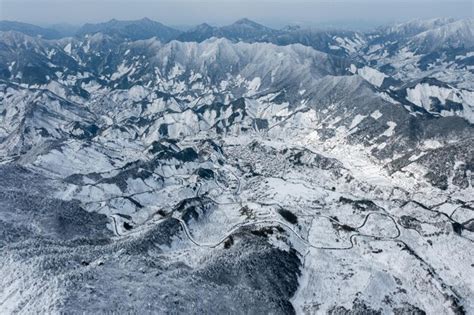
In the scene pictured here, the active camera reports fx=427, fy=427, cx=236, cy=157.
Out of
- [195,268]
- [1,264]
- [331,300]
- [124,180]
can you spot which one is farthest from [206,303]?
[124,180]

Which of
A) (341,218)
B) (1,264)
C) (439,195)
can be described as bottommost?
(439,195)

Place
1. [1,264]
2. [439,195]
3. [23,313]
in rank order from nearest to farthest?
[23,313] → [1,264] → [439,195]

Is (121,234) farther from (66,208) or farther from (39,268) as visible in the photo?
(39,268)

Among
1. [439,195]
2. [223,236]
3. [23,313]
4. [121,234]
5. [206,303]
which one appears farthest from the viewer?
[439,195]

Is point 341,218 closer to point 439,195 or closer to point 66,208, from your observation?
point 439,195

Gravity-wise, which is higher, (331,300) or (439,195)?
(331,300)

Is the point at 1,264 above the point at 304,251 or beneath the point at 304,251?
above

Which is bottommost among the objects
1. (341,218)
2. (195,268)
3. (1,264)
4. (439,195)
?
(439,195)

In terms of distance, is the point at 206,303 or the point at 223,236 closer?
the point at 206,303

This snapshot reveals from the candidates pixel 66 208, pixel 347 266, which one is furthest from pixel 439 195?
pixel 66 208
